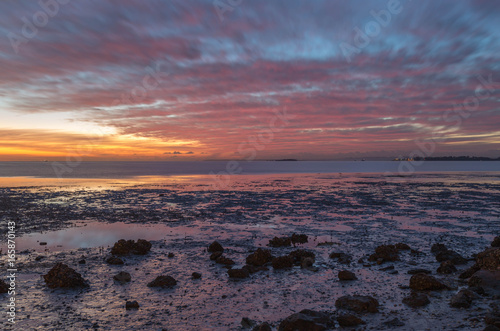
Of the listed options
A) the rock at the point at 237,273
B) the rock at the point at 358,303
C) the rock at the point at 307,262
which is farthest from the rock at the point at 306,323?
the rock at the point at 307,262

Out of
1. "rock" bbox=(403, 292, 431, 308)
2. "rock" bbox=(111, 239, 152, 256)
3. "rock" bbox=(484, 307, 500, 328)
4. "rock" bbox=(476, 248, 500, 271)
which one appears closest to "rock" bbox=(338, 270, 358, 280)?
"rock" bbox=(403, 292, 431, 308)

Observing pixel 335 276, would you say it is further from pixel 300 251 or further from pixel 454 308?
pixel 454 308

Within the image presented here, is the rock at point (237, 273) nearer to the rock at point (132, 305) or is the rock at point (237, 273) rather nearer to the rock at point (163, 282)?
the rock at point (163, 282)

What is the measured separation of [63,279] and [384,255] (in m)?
14.9

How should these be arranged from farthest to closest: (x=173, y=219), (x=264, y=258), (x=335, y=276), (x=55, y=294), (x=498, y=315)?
(x=173, y=219) → (x=264, y=258) → (x=335, y=276) → (x=55, y=294) → (x=498, y=315)

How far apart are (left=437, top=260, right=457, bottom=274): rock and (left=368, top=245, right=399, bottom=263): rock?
207 cm

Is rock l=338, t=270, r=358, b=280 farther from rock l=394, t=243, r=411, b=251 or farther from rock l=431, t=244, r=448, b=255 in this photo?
rock l=431, t=244, r=448, b=255

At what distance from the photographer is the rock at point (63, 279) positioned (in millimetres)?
12000

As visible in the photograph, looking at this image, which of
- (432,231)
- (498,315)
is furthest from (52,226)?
(432,231)

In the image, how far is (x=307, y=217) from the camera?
90.9ft

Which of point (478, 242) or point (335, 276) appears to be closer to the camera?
point (335, 276)

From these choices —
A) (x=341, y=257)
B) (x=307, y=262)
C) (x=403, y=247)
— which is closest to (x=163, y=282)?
(x=307, y=262)

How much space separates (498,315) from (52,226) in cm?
2690

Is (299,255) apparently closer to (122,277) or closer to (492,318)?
(492,318)
